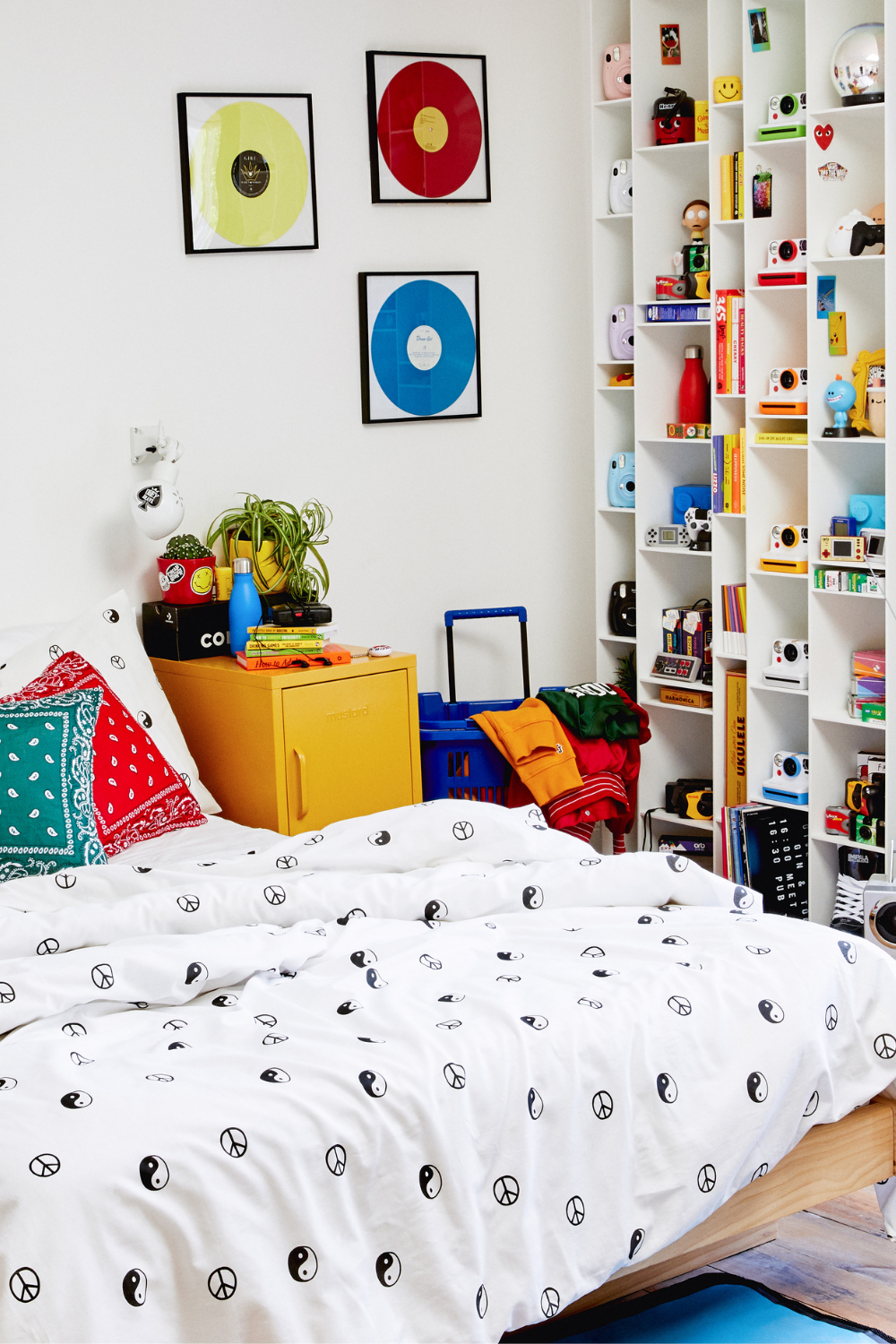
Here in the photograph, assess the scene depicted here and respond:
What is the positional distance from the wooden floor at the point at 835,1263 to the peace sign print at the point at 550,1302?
1.95 ft

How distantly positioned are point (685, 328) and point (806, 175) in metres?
0.66

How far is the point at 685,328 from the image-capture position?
4059mm

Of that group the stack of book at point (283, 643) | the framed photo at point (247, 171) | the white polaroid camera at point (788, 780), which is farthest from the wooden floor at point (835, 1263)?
the framed photo at point (247, 171)

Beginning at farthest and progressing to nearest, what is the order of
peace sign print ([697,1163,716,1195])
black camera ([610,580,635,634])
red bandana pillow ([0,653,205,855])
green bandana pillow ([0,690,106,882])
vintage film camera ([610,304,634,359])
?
black camera ([610,580,635,634])
vintage film camera ([610,304,634,359])
red bandana pillow ([0,653,205,855])
green bandana pillow ([0,690,106,882])
peace sign print ([697,1163,716,1195])

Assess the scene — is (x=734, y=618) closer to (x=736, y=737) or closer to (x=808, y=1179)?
(x=736, y=737)

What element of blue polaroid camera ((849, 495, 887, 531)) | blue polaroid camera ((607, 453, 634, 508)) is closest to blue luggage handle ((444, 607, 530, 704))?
blue polaroid camera ((607, 453, 634, 508))

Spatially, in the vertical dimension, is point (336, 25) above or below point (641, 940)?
above

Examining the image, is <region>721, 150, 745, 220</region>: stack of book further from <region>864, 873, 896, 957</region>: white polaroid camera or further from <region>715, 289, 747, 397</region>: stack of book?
<region>864, 873, 896, 957</region>: white polaroid camera

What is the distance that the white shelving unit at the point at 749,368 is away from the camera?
3.48 metres

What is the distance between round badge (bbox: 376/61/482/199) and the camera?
3857 mm

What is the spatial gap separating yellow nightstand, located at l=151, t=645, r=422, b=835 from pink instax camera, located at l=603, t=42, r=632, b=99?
5.80 feet

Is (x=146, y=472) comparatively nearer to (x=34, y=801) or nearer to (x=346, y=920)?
(x=34, y=801)

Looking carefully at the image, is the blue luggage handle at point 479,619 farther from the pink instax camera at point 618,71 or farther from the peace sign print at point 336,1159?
the peace sign print at point 336,1159

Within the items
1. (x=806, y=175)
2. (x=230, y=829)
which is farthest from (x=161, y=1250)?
(x=806, y=175)
